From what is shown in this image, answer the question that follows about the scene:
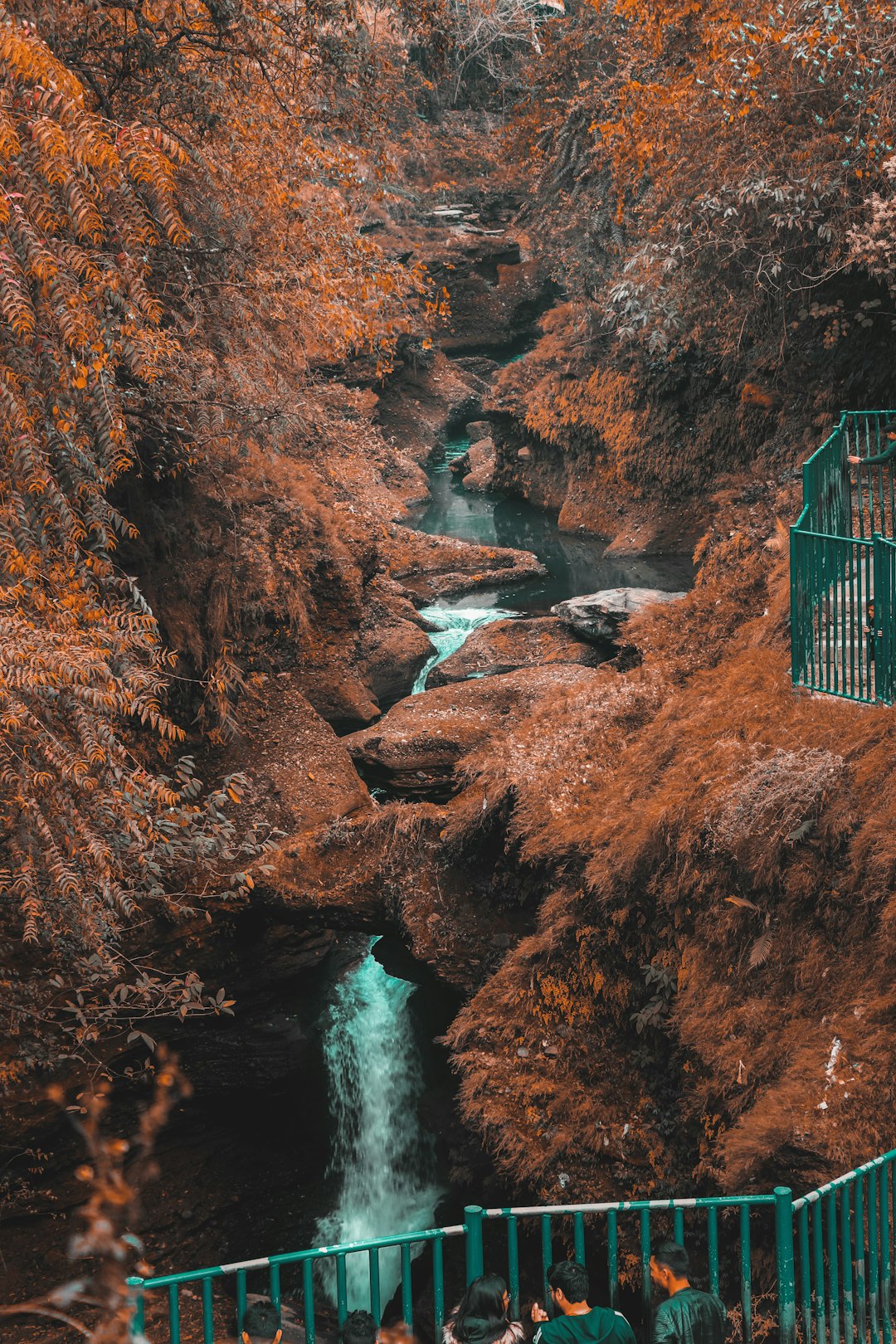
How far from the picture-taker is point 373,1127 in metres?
10.5

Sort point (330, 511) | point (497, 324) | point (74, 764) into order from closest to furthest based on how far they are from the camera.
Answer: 1. point (74, 764)
2. point (330, 511)
3. point (497, 324)

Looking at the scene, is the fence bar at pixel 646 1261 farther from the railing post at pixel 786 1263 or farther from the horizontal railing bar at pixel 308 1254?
the horizontal railing bar at pixel 308 1254

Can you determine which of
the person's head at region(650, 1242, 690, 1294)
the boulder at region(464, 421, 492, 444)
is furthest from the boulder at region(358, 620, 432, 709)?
the boulder at region(464, 421, 492, 444)

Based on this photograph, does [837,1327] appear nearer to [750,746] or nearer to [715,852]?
[715,852]

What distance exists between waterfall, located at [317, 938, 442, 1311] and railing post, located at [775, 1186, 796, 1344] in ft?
18.8

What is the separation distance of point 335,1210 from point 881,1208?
20.6 feet

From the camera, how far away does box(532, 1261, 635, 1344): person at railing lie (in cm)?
403

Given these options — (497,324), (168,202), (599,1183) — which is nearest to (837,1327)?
(599,1183)

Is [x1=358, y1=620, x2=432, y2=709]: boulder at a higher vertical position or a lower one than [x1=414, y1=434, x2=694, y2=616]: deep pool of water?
lower

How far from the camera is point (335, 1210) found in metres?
9.87

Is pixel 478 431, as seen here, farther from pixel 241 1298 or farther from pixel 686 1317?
pixel 686 1317

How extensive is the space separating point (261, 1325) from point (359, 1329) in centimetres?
45

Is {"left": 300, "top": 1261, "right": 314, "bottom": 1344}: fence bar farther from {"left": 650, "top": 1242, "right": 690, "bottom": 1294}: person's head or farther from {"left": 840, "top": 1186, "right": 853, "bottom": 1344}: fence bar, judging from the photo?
{"left": 840, "top": 1186, "right": 853, "bottom": 1344}: fence bar

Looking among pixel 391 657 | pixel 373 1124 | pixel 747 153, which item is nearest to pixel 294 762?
pixel 391 657
